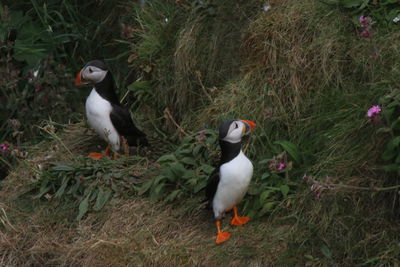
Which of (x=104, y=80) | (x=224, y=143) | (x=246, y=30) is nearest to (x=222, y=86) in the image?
(x=246, y=30)

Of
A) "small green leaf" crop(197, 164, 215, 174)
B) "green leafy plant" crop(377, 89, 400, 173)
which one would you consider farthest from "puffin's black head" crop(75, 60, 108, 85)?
"green leafy plant" crop(377, 89, 400, 173)

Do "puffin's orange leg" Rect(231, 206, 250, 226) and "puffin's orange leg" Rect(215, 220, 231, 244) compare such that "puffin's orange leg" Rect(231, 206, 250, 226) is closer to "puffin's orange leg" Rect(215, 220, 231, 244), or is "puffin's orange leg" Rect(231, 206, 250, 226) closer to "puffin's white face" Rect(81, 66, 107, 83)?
"puffin's orange leg" Rect(215, 220, 231, 244)

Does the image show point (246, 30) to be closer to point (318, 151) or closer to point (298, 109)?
point (298, 109)

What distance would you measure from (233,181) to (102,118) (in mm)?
1301

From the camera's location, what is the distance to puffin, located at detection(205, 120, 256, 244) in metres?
3.89

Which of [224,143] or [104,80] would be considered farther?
[104,80]

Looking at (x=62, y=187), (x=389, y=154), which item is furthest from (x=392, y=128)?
(x=62, y=187)

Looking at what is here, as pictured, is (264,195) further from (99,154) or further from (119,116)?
(99,154)

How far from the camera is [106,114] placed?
489 cm

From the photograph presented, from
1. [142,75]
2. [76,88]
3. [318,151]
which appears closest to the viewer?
[318,151]

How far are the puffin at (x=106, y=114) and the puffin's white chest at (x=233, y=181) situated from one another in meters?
1.13

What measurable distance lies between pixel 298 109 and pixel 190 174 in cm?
71

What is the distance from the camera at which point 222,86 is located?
507 centimetres

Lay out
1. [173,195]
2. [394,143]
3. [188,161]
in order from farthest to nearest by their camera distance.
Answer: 1. [188,161]
2. [173,195]
3. [394,143]
